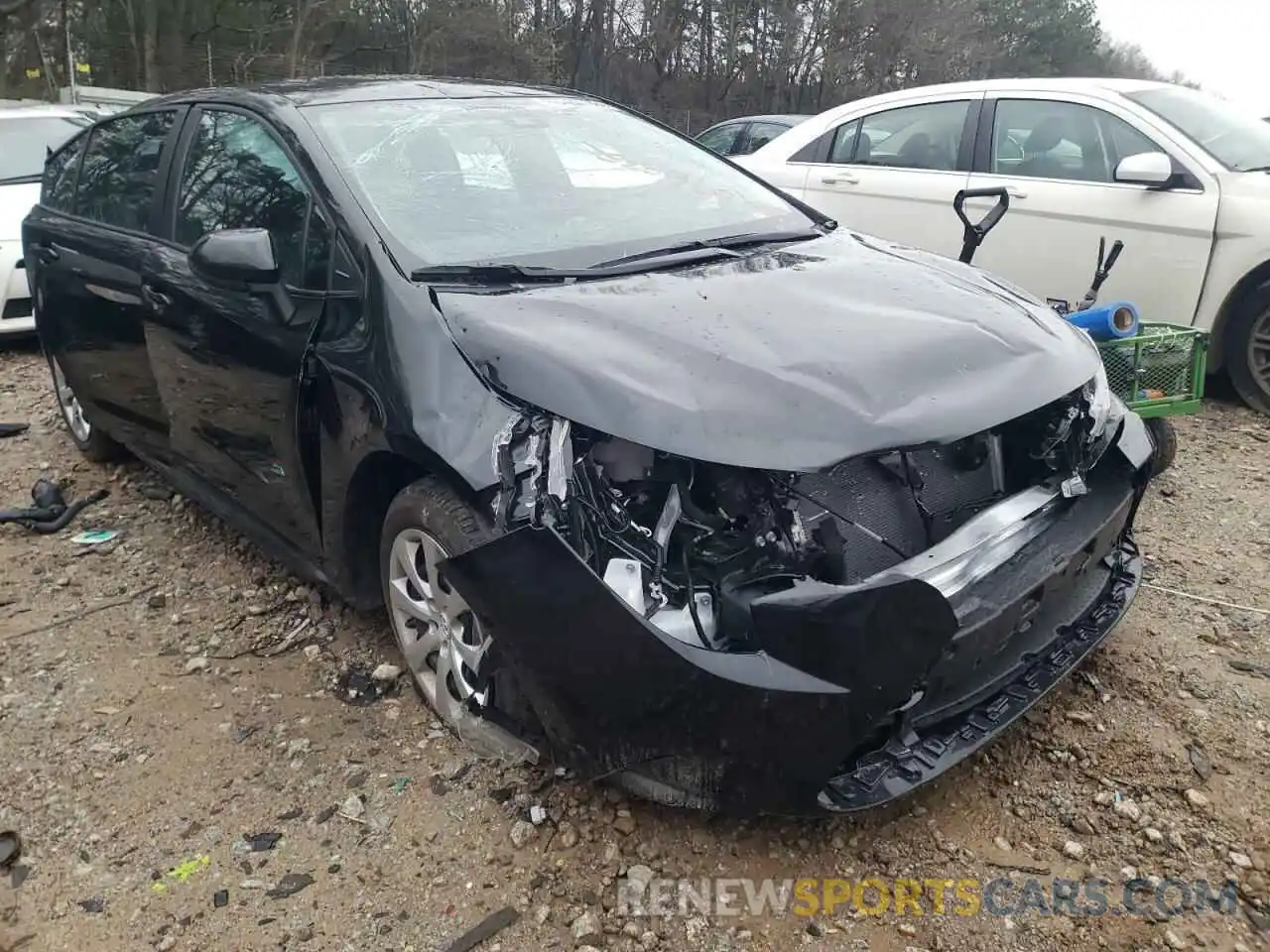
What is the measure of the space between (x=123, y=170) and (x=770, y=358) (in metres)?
3.00

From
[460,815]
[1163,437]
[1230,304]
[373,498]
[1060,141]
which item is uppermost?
[1060,141]

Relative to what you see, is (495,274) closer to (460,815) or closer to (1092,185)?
(460,815)

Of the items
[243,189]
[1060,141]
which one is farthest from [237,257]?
[1060,141]

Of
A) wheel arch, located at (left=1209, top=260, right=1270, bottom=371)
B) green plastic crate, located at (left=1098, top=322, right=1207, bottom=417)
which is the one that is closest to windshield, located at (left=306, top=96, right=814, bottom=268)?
green plastic crate, located at (left=1098, top=322, right=1207, bottom=417)

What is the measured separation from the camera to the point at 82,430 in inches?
184

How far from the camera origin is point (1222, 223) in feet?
15.3

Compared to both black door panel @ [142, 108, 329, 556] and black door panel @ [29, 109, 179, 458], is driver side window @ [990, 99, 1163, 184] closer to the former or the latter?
black door panel @ [142, 108, 329, 556]

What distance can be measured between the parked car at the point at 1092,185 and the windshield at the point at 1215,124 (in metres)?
0.01

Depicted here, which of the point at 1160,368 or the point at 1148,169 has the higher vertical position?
the point at 1148,169

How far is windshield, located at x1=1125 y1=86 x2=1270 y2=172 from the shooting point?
4.84m

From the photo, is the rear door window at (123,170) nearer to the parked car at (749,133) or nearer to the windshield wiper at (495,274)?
the windshield wiper at (495,274)

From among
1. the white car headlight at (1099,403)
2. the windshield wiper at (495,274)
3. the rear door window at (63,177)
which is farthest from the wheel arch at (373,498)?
the rear door window at (63,177)

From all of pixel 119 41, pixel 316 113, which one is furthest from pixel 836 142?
pixel 119 41

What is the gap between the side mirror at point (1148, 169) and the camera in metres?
4.71
